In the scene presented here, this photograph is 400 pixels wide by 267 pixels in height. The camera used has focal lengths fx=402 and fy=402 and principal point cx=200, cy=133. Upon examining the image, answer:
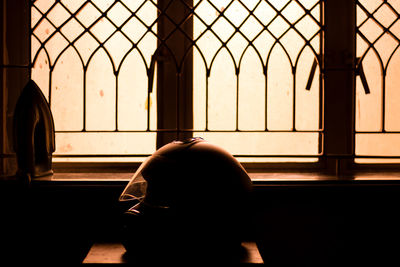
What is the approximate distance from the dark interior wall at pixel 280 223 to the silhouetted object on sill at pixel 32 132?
10 cm

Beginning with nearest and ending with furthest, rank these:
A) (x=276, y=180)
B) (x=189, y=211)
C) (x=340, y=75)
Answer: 1. (x=189, y=211)
2. (x=276, y=180)
3. (x=340, y=75)

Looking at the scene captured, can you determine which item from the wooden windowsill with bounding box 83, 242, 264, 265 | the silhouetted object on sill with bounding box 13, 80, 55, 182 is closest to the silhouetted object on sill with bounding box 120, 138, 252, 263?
the wooden windowsill with bounding box 83, 242, 264, 265

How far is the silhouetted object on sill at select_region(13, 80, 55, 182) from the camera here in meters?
1.21

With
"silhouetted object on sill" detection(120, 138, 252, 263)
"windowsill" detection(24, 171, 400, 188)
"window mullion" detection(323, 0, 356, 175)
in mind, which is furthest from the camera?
"window mullion" detection(323, 0, 356, 175)

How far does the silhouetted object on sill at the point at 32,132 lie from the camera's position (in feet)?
3.98

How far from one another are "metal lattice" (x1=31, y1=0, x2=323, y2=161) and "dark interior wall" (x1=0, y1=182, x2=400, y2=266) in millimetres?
274

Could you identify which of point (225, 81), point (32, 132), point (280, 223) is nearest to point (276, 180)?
point (280, 223)

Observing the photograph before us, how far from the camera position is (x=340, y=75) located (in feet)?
4.67

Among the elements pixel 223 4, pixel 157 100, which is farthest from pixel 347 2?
pixel 157 100

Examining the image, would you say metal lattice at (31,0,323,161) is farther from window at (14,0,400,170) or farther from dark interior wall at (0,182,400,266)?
dark interior wall at (0,182,400,266)

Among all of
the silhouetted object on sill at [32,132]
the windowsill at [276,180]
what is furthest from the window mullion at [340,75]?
the silhouetted object on sill at [32,132]

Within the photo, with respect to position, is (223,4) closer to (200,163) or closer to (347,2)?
(347,2)

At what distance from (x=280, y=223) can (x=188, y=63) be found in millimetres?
646

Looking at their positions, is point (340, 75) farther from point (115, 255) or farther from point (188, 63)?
point (115, 255)
